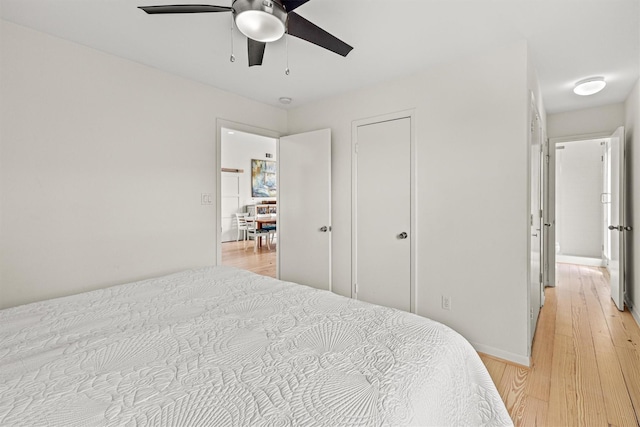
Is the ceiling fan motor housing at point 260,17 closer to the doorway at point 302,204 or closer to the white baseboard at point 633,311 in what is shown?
the doorway at point 302,204

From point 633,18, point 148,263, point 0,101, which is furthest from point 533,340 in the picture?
point 0,101

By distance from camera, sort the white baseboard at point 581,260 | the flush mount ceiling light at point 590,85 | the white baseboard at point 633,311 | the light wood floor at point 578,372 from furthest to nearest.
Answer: the white baseboard at point 581,260 → the white baseboard at point 633,311 → the flush mount ceiling light at point 590,85 → the light wood floor at point 578,372

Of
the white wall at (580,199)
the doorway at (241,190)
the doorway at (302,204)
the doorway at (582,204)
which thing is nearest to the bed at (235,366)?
the doorway at (302,204)

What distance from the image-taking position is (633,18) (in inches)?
73.1

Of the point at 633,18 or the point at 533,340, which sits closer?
the point at 633,18

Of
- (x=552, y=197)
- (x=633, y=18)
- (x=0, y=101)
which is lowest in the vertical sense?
(x=552, y=197)

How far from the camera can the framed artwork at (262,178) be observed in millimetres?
8414

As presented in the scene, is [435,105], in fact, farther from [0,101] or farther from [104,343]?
[0,101]

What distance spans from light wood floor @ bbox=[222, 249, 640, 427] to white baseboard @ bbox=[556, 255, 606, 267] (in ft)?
7.24

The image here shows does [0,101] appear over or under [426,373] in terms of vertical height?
over

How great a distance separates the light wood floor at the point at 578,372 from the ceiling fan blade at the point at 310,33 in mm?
2367

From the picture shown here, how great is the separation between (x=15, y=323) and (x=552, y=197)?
206 inches

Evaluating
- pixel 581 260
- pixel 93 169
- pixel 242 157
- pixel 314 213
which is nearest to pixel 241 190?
pixel 242 157

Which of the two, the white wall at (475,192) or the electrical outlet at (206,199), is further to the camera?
the electrical outlet at (206,199)
